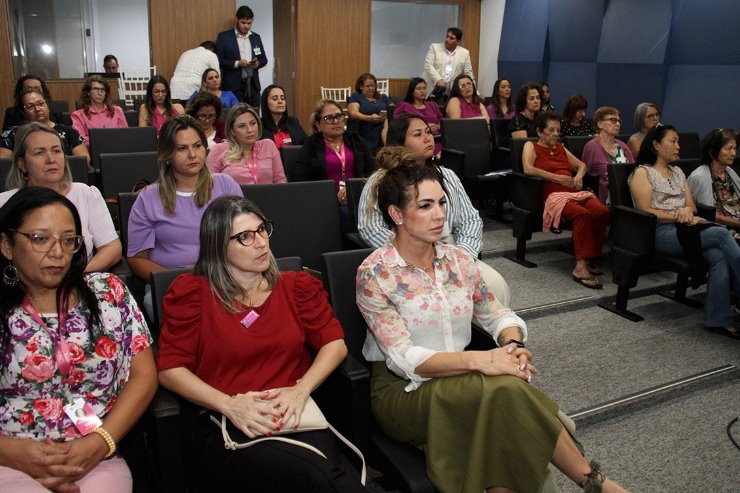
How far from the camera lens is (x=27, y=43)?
363 inches

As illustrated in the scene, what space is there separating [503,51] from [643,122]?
4457 mm

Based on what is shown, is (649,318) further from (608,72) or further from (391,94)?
(391,94)

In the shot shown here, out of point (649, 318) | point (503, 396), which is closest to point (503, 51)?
point (649, 318)

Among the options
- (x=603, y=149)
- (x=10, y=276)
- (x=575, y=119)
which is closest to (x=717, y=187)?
(x=603, y=149)

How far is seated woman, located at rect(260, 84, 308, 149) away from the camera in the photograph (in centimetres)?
506

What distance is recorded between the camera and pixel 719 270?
370cm

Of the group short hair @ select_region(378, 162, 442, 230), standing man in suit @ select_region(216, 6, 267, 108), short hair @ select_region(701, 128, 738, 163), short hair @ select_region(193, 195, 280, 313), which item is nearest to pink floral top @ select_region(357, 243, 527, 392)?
short hair @ select_region(378, 162, 442, 230)

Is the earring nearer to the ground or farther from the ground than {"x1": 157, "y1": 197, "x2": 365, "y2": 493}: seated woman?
farther from the ground

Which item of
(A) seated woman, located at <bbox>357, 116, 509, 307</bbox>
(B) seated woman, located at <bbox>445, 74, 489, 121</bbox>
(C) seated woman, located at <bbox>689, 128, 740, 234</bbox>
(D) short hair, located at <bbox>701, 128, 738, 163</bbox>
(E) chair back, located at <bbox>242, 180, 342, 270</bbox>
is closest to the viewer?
(A) seated woman, located at <bbox>357, 116, 509, 307</bbox>

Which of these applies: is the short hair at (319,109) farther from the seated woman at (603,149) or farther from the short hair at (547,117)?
the seated woman at (603,149)

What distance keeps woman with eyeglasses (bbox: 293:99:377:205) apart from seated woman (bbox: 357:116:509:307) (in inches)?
35.9

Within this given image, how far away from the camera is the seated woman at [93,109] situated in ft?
18.2

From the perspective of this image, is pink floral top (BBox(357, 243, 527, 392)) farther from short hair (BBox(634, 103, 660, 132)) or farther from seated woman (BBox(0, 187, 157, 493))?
short hair (BBox(634, 103, 660, 132))

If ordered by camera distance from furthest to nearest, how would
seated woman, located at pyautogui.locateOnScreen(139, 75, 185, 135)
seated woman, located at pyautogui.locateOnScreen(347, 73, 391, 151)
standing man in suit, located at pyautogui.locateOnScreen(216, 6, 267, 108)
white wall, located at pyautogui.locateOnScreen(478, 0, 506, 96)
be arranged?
white wall, located at pyautogui.locateOnScreen(478, 0, 506, 96) → standing man in suit, located at pyautogui.locateOnScreen(216, 6, 267, 108) → seated woman, located at pyautogui.locateOnScreen(347, 73, 391, 151) → seated woman, located at pyautogui.locateOnScreen(139, 75, 185, 135)
